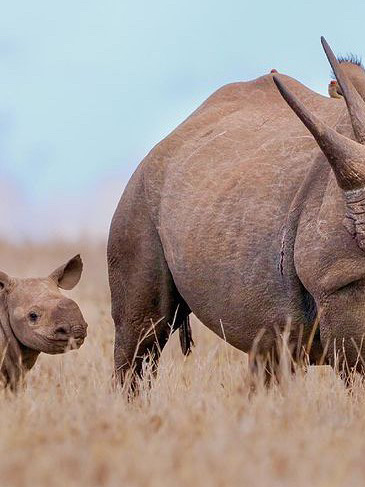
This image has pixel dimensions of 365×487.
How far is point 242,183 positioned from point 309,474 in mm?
2947

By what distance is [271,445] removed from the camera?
4168 mm

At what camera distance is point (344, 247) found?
5.60 metres

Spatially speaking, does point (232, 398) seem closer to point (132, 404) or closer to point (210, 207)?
point (132, 404)

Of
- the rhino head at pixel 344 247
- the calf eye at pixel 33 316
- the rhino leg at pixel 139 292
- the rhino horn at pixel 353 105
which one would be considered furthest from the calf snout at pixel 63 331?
the rhino horn at pixel 353 105

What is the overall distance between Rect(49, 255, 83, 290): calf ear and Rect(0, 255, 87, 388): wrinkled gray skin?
0.13 feet

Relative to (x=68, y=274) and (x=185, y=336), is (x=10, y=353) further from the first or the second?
(x=185, y=336)

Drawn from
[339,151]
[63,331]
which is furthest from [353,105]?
[63,331]

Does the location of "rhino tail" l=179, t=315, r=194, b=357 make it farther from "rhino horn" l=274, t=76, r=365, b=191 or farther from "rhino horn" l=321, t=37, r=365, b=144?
"rhino horn" l=274, t=76, r=365, b=191

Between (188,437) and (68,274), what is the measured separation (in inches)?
148

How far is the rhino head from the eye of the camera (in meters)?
5.45

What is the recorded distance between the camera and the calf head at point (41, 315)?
721 cm

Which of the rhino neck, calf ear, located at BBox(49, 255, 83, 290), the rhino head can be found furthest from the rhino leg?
the rhino head

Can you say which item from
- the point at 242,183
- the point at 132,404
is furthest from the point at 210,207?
the point at 132,404

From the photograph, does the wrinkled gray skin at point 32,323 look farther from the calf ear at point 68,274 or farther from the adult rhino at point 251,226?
the adult rhino at point 251,226
